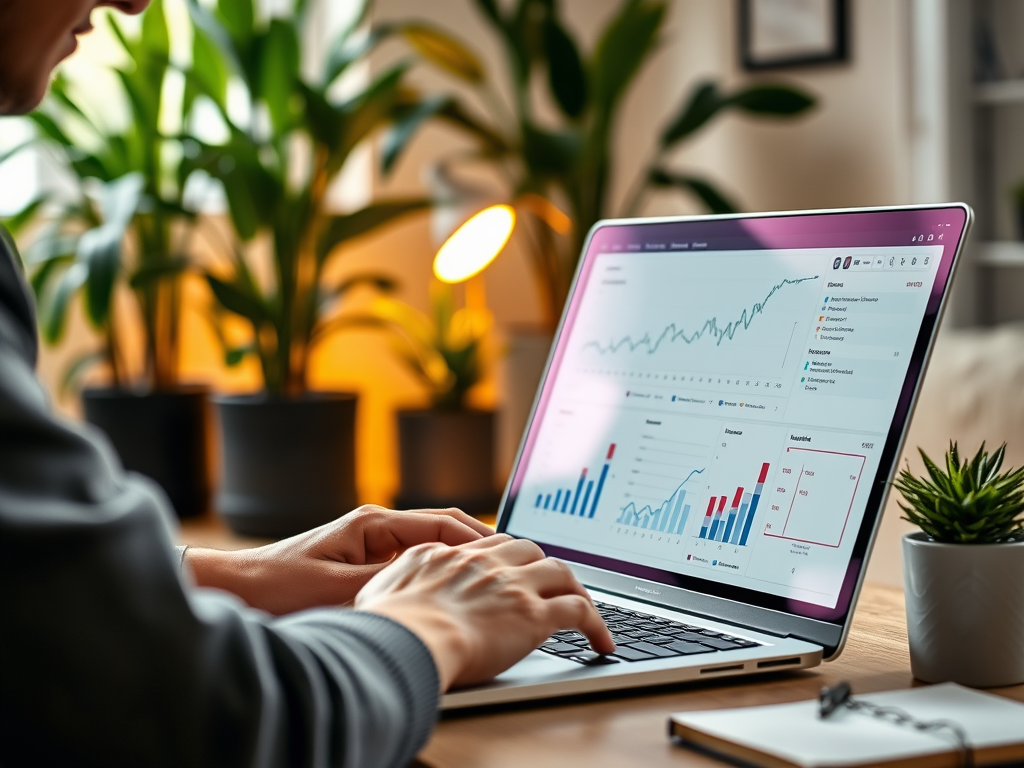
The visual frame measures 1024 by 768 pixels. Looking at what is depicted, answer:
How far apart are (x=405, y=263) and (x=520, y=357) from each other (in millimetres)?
598

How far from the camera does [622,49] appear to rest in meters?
2.82

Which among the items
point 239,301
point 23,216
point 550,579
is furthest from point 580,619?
point 23,216

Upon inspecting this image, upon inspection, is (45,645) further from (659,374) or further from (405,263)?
(405,263)

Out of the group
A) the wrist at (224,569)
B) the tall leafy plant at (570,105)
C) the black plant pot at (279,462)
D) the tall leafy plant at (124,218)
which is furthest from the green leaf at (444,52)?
the wrist at (224,569)

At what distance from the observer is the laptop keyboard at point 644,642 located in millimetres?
781

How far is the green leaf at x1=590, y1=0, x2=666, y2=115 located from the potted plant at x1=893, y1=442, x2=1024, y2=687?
2185 millimetres

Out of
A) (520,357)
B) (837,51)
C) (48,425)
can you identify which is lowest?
(520,357)

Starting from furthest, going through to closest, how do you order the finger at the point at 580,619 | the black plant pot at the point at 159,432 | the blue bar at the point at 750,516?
the black plant pot at the point at 159,432 → the blue bar at the point at 750,516 → the finger at the point at 580,619

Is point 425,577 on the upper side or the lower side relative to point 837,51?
lower

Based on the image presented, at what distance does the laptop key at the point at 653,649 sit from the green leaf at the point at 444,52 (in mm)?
2233

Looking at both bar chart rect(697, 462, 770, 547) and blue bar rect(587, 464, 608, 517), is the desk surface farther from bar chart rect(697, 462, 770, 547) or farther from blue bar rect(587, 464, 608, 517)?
blue bar rect(587, 464, 608, 517)

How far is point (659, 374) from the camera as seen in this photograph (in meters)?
0.98

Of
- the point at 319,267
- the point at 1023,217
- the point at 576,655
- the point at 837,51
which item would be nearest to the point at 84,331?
the point at 319,267

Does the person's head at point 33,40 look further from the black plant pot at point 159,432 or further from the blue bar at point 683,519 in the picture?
the black plant pot at point 159,432
